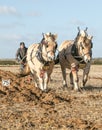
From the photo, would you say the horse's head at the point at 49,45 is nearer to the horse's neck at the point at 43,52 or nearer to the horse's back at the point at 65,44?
the horse's neck at the point at 43,52

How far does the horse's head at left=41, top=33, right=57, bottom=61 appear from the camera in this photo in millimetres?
17281

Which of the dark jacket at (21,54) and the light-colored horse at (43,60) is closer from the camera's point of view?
the light-colored horse at (43,60)

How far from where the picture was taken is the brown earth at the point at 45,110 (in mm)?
10531

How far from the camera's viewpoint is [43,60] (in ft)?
58.5

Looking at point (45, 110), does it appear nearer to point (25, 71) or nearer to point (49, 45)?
point (49, 45)

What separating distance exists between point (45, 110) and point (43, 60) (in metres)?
5.14

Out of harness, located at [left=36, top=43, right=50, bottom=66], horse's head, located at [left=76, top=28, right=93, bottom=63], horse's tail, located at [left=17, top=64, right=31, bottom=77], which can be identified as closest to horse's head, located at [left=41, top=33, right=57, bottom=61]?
harness, located at [left=36, top=43, right=50, bottom=66]

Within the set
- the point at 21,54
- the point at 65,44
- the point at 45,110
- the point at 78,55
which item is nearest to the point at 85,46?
the point at 78,55

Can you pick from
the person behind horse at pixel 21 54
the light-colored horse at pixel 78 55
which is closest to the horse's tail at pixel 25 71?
the person behind horse at pixel 21 54

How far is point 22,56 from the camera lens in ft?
68.8

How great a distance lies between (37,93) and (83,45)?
305 centimetres

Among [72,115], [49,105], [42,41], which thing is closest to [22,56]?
[42,41]

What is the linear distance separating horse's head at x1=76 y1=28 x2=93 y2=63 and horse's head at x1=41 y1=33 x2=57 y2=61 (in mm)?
1266

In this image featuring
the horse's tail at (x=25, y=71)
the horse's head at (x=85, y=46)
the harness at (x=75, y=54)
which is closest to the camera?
the horse's head at (x=85, y=46)
